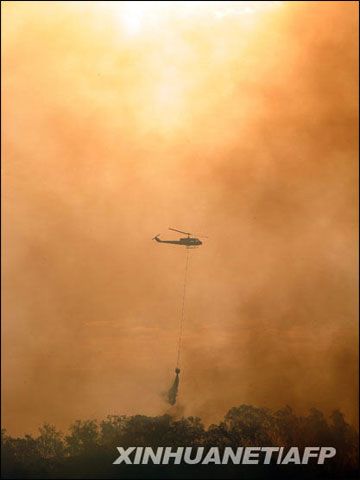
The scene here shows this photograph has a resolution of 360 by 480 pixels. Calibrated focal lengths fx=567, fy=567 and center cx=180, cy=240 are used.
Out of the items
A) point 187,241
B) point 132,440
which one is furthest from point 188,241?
point 132,440

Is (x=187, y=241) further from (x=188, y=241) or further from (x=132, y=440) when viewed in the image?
(x=132, y=440)

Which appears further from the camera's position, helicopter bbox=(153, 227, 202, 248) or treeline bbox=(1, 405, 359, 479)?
helicopter bbox=(153, 227, 202, 248)

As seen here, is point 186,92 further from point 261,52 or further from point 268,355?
point 268,355

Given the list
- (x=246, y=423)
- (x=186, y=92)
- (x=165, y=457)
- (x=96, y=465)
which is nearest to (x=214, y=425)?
Answer: (x=246, y=423)

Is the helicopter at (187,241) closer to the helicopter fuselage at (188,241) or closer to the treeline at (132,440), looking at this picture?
the helicopter fuselage at (188,241)

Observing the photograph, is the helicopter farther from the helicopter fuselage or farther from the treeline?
the treeline

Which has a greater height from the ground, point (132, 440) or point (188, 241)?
point (188, 241)

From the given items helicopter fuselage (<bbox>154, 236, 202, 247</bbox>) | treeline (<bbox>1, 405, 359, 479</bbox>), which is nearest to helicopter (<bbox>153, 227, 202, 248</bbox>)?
helicopter fuselage (<bbox>154, 236, 202, 247</bbox>)

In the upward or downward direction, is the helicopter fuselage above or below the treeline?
above
